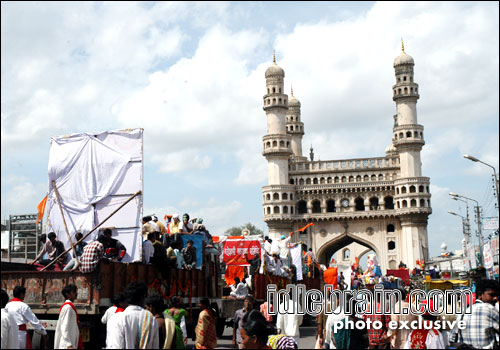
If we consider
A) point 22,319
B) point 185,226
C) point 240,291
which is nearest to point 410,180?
point 240,291

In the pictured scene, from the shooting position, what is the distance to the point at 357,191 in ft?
212

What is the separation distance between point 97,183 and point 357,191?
54.3 metres

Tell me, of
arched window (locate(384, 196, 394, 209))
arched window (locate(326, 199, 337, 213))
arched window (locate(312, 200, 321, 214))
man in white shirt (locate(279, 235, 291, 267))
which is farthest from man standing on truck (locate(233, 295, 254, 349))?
arched window (locate(326, 199, 337, 213))

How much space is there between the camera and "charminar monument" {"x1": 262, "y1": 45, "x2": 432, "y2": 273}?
61.6 m

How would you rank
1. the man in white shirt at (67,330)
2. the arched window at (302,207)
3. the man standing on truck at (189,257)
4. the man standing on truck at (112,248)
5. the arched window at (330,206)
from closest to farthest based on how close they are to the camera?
the man in white shirt at (67,330) → the man standing on truck at (112,248) → the man standing on truck at (189,257) → the arched window at (302,207) → the arched window at (330,206)

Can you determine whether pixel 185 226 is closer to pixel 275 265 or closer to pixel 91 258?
pixel 91 258

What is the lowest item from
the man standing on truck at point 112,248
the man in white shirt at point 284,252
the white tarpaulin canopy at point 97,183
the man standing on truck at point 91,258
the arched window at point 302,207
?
the man standing on truck at point 91,258

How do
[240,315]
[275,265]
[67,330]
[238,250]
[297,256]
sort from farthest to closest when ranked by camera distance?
1. [297,256]
2. [238,250]
3. [275,265]
4. [240,315]
5. [67,330]

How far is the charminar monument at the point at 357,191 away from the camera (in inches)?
2424

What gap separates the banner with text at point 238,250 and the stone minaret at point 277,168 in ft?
136

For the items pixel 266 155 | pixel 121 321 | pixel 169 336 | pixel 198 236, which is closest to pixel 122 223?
pixel 198 236

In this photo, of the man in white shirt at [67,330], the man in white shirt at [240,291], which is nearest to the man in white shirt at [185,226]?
the man in white shirt at [240,291]

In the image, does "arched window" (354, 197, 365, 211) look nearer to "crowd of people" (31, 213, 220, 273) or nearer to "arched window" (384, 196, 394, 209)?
"arched window" (384, 196, 394, 209)

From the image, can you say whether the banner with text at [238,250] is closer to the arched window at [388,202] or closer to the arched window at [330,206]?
the arched window at [388,202]
